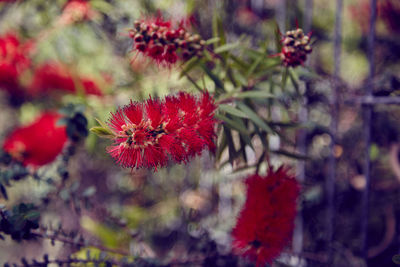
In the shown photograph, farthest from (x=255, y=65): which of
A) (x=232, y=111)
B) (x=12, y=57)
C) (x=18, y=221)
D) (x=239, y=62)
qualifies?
(x=12, y=57)

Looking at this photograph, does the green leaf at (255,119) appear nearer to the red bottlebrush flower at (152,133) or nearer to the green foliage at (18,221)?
the red bottlebrush flower at (152,133)

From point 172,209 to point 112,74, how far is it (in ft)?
1.89

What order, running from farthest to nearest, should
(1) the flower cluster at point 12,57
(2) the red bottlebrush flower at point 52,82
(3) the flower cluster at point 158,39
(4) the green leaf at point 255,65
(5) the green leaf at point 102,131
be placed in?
1. (2) the red bottlebrush flower at point 52,82
2. (1) the flower cluster at point 12,57
3. (4) the green leaf at point 255,65
4. (3) the flower cluster at point 158,39
5. (5) the green leaf at point 102,131

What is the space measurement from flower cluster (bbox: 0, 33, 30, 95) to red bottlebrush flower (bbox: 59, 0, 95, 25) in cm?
16

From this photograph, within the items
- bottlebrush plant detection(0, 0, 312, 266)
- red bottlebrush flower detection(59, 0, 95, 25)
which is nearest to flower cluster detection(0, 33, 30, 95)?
bottlebrush plant detection(0, 0, 312, 266)

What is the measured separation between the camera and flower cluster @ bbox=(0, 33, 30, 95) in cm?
97

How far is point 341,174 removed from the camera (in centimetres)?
109

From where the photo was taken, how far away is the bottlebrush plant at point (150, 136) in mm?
480

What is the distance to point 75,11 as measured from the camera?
3.00 feet

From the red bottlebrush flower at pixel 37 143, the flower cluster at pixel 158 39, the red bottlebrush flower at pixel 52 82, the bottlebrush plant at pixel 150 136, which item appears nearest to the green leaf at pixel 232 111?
the bottlebrush plant at pixel 150 136

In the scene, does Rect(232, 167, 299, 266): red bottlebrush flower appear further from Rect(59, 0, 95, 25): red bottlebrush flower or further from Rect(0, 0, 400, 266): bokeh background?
Rect(59, 0, 95, 25): red bottlebrush flower

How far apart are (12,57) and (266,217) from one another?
891 millimetres

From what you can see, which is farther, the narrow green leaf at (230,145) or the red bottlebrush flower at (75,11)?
the red bottlebrush flower at (75,11)

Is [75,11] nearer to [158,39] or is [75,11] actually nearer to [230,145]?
[158,39]
